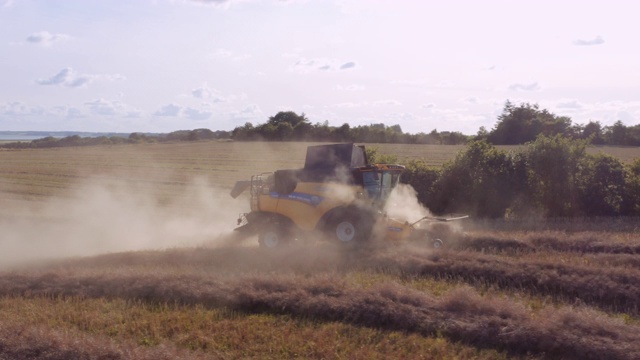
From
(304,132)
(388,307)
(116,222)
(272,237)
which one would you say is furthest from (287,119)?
(388,307)

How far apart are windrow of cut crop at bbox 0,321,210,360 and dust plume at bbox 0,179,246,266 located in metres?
8.48

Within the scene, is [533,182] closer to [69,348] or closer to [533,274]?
[533,274]

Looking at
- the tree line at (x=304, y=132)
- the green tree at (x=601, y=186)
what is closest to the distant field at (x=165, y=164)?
the tree line at (x=304, y=132)

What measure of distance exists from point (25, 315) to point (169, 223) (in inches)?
456

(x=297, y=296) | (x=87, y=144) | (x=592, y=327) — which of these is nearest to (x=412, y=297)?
(x=297, y=296)

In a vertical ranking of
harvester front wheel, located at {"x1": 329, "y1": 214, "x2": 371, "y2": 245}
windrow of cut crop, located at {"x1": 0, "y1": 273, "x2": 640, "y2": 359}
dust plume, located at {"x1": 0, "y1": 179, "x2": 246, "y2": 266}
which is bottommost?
dust plume, located at {"x1": 0, "y1": 179, "x2": 246, "y2": 266}

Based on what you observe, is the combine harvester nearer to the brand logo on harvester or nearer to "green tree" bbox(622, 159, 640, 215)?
the brand logo on harvester

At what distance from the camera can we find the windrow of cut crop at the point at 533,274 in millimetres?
10594

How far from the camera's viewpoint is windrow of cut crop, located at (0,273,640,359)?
8.07m

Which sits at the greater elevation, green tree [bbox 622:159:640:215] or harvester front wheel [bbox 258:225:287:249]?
green tree [bbox 622:159:640:215]

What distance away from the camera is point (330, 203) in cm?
1499

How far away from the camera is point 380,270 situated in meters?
12.4

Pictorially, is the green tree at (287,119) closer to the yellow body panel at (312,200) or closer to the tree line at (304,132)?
the tree line at (304,132)

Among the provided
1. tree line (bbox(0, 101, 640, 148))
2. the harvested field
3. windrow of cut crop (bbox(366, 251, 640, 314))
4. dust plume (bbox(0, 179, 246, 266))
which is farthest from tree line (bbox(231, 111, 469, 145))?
windrow of cut crop (bbox(366, 251, 640, 314))
